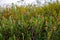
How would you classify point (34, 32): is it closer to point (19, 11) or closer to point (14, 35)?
point (14, 35)

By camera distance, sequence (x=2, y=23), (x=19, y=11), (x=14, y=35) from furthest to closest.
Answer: (x=19, y=11)
(x=2, y=23)
(x=14, y=35)

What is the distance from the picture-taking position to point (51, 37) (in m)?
2.76

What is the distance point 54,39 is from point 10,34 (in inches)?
20.4

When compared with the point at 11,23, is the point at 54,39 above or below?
below

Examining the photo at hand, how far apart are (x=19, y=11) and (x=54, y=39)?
0.71 m

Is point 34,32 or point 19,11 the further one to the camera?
point 19,11

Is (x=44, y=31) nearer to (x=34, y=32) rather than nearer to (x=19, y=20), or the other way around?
(x=34, y=32)

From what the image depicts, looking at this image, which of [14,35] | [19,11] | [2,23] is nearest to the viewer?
[14,35]

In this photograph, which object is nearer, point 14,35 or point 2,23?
point 14,35

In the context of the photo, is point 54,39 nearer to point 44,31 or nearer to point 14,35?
point 44,31

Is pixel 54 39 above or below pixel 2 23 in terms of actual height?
below

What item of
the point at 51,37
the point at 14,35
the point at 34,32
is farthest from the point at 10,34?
the point at 51,37

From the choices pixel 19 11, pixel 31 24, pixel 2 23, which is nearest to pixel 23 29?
pixel 31 24

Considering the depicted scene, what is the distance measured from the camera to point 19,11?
3.22 m
